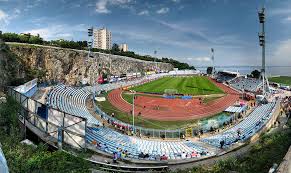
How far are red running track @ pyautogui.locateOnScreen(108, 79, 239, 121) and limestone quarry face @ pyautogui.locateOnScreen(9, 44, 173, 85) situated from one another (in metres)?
16.0

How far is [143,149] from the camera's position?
23656 millimetres

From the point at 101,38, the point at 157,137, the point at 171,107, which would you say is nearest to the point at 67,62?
the point at 171,107

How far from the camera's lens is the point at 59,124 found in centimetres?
1823

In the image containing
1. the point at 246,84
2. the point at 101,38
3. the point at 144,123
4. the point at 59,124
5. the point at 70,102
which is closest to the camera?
the point at 59,124

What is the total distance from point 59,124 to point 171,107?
28.2 meters

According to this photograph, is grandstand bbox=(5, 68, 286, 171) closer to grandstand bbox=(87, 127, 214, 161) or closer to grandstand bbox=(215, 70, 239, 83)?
grandstand bbox=(87, 127, 214, 161)

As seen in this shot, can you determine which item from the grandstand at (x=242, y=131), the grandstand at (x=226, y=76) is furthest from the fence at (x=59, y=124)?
the grandstand at (x=226, y=76)

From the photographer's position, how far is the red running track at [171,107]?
39.3m

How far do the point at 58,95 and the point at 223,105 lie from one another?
24394mm

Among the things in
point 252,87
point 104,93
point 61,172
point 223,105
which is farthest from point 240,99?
point 61,172

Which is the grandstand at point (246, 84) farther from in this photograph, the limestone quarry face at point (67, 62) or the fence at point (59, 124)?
A: the fence at point (59, 124)

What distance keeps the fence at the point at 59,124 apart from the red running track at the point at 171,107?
20071mm

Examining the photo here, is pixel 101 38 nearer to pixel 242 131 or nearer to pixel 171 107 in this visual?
pixel 171 107

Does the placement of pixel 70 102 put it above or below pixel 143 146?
above
